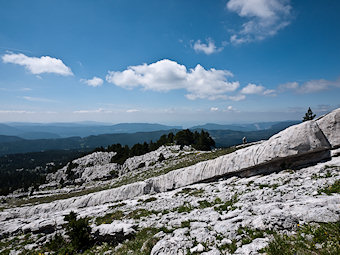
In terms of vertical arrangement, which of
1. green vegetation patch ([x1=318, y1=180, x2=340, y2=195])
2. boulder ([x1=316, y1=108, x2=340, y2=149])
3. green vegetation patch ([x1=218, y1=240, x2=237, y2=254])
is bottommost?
green vegetation patch ([x1=218, y1=240, x2=237, y2=254])

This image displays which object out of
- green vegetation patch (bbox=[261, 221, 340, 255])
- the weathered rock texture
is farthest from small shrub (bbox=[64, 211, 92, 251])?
the weathered rock texture

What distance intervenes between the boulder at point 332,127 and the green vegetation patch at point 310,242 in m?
14.0

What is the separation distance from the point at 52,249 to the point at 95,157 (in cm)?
6855

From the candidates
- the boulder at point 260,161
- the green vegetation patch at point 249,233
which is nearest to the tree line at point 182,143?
the boulder at point 260,161

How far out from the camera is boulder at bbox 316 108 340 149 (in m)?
15.7

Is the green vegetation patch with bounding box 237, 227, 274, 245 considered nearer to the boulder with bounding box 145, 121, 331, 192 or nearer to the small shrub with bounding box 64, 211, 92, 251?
the small shrub with bounding box 64, 211, 92, 251

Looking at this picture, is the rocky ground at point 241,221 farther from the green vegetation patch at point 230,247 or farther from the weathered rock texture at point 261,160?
the weathered rock texture at point 261,160

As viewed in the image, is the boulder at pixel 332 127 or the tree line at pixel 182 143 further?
the tree line at pixel 182 143

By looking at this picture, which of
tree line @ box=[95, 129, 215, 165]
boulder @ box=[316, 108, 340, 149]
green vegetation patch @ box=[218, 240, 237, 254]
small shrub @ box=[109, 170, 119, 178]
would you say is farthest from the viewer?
tree line @ box=[95, 129, 215, 165]

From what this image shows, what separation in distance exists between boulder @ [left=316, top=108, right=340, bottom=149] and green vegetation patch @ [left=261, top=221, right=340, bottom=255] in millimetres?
14034

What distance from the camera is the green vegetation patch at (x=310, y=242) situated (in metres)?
5.18

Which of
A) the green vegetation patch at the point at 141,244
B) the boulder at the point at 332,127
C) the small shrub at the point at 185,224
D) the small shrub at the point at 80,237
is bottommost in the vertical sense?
the small shrub at the point at 80,237

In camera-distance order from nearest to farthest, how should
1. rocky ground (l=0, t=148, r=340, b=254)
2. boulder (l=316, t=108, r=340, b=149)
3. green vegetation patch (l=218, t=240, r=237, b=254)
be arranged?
1. green vegetation patch (l=218, t=240, r=237, b=254)
2. rocky ground (l=0, t=148, r=340, b=254)
3. boulder (l=316, t=108, r=340, b=149)

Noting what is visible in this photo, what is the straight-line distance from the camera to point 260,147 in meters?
18.5
